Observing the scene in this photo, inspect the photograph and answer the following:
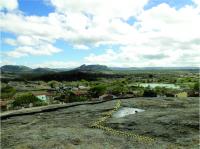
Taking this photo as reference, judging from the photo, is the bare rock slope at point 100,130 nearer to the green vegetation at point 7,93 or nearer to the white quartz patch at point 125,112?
the white quartz patch at point 125,112

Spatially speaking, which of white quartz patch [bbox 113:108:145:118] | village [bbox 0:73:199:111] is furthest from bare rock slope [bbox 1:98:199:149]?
village [bbox 0:73:199:111]

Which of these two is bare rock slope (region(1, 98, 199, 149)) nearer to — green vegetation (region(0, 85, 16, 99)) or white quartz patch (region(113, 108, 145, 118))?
white quartz patch (region(113, 108, 145, 118))

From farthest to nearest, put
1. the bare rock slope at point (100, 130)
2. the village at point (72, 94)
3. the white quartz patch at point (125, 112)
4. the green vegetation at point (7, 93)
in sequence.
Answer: the green vegetation at point (7, 93) < the village at point (72, 94) < the white quartz patch at point (125, 112) < the bare rock slope at point (100, 130)

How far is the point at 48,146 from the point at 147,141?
235 inches

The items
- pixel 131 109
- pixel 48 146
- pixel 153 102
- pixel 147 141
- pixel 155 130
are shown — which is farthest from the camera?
pixel 153 102

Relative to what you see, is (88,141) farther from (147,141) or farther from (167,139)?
(167,139)

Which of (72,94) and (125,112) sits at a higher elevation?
(125,112)

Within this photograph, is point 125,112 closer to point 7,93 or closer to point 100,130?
point 100,130

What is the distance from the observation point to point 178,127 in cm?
2166

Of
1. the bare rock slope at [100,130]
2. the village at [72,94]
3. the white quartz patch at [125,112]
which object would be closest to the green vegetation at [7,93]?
the village at [72,94]

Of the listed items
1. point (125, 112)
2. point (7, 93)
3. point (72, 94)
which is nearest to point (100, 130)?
point (125, 112)

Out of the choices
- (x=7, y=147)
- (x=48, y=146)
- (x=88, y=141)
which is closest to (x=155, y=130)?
(x=88, y=141)

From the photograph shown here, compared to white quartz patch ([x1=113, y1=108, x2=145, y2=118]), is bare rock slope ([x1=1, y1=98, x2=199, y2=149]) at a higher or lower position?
lower

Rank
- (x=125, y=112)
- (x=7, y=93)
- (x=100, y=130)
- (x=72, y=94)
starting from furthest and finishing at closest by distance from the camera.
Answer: (x=7, y=93) → (x=72, y=94) → (x=125, y=112) → (x=100, y=130)
